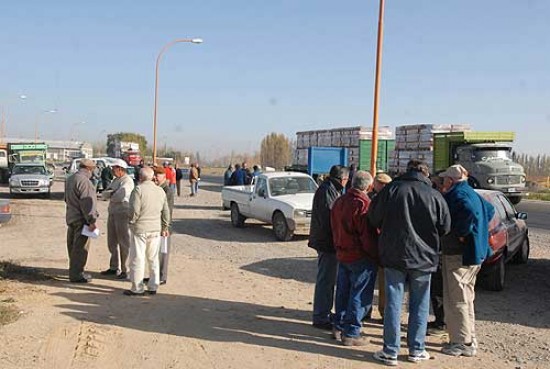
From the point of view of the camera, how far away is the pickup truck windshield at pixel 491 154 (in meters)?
25.0

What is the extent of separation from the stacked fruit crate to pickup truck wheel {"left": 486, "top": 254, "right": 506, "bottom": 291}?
2041cm

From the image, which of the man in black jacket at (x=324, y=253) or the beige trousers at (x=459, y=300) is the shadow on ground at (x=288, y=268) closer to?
the man in black jacket at (x=324, y=253)

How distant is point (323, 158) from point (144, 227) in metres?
24.0

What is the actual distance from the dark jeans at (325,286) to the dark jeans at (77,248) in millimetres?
4013

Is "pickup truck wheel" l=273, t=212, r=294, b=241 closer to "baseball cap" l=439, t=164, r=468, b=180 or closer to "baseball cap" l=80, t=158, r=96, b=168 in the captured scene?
"baseball cap" l=80, t=158, r=96, b=168

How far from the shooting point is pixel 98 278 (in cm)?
890

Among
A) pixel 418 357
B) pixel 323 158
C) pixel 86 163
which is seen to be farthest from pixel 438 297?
pixel 323 158

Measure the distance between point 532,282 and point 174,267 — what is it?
6.30m

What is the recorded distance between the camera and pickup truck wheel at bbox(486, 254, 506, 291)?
8.33 meters

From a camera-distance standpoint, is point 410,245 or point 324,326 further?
point 324,326

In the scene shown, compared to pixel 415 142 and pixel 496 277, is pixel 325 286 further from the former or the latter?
pixel 415 142

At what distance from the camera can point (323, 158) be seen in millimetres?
30953

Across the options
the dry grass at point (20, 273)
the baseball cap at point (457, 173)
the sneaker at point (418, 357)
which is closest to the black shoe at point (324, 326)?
the sneaker at point (418, 357)

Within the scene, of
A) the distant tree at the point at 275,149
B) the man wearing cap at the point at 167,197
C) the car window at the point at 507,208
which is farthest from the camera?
the distant tree at the point at 275,149
